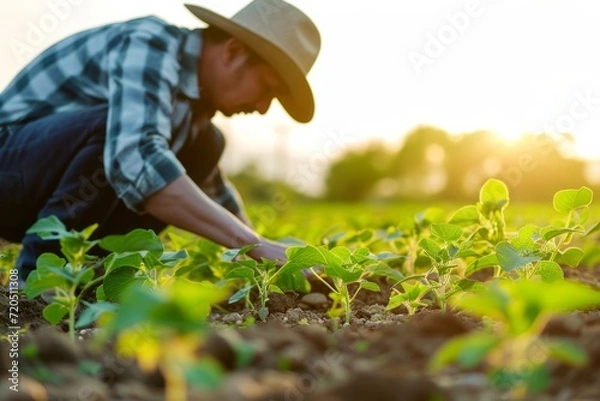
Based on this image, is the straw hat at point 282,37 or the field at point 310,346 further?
the straw hat at point 282,37

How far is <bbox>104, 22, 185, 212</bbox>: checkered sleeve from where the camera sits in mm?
2959

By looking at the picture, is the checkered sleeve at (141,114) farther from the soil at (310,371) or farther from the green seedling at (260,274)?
the soil at (310,371)

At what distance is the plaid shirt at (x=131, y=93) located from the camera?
3006 millimetres

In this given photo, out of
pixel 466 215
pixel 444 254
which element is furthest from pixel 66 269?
pixel 466 215

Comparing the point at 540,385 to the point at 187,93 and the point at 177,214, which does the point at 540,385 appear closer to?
the point at 177,214

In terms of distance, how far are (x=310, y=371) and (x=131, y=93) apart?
2046mm

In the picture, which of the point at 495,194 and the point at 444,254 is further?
the point at 495,194

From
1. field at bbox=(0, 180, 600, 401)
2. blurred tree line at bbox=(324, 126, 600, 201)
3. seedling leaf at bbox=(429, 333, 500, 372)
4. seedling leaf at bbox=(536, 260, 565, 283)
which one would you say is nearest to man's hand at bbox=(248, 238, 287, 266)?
field at bbox=(0, 180, 600, 401)

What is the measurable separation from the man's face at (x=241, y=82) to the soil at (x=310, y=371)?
2142 millimetres

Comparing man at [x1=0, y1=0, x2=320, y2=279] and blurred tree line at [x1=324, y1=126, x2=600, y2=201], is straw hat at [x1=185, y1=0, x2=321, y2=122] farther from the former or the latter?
blurred tree line at [x1=324, y1=126, x2=600, y2=201]

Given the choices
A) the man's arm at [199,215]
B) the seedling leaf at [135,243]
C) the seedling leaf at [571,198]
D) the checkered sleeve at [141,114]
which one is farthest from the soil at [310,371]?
the checkered sleeve at [141,114]

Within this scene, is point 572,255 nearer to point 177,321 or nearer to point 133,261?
point 133,261

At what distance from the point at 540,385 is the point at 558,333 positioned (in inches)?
16.4

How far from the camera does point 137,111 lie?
309 cm
